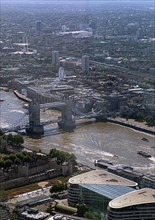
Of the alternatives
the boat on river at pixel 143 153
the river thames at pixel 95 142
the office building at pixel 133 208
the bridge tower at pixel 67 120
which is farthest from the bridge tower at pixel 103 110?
the office building at pixel 133 208

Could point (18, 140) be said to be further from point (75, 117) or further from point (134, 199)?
point (134, 199)

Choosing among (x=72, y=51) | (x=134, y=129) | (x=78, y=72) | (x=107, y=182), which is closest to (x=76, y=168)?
(x=107, y=182)

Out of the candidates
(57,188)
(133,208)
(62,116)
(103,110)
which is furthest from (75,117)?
(133,208)

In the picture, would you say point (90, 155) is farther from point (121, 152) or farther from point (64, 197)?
point (64, 197)

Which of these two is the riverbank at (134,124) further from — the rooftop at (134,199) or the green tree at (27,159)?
the rooftop at (134,199)

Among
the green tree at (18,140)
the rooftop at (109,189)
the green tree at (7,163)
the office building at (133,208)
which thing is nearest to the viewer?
the office building at (133,208)

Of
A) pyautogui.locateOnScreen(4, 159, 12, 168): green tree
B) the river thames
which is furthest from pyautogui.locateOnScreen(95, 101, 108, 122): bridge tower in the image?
pyautogui.locateOnScreen(4, 159, 12, 168): green tree

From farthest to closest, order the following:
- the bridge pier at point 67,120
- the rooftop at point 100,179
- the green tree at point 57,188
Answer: the bridge pier at point 67,120, the green tree at point 57,188, the rooftop at point 100,179
